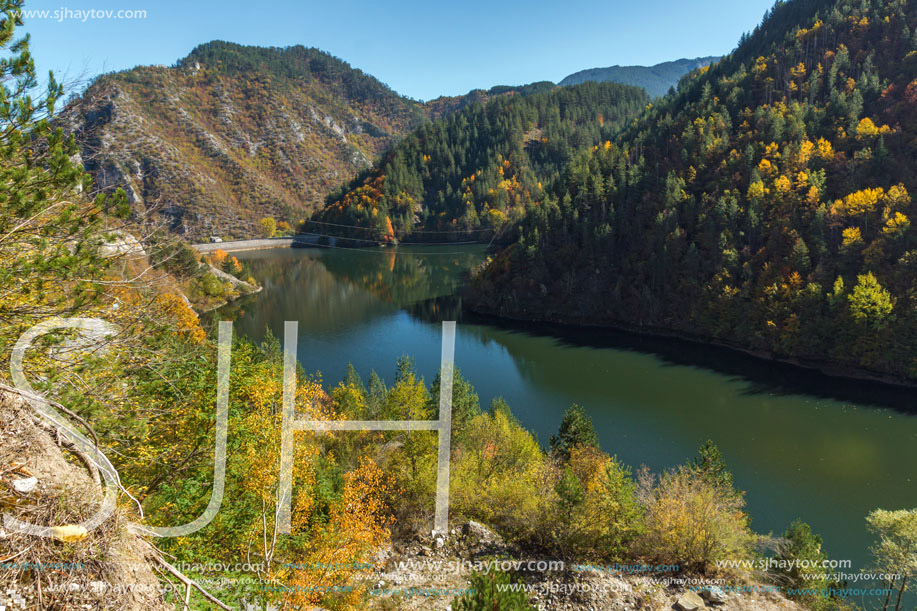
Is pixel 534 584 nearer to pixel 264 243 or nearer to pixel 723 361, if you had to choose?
pixel 723 361

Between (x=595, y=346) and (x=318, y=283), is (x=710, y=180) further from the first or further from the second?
(x=318, y=283)

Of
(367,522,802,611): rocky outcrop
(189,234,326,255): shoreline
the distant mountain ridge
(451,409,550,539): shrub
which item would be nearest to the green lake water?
(451,409,550,539): shrub

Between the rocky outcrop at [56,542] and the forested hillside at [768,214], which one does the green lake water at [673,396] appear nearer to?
the forested hillside at [768,214]

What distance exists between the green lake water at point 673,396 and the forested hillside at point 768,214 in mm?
4787

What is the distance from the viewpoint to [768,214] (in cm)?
5022

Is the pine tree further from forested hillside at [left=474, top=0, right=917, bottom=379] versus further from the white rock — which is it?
forested hillside at [left=474, top=0, right=917, bottom=379]

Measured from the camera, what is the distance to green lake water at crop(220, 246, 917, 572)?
2292cm

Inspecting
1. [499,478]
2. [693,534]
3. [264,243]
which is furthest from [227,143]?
[693,534]

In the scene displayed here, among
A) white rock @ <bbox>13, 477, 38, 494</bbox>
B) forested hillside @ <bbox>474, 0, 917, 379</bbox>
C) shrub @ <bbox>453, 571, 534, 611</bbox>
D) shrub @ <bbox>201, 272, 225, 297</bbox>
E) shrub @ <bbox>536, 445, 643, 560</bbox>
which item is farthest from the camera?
shrub @ <bbox>201, 272, 225, 297</bbox>

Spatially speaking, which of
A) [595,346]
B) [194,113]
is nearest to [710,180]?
[595,346]

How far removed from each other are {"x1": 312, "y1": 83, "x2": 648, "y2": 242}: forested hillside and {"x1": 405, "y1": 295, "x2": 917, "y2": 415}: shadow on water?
188ft

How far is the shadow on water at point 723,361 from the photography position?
3472 cm

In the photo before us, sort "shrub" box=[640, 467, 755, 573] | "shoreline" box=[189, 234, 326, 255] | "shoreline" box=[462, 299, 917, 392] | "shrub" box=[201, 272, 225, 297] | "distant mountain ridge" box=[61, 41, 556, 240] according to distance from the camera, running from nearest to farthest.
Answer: "shrub" box=[640, 467, 755, 573]
"shoreline" box=[462, 299, 917, 392]
"shrub" box=[201, 272, 225, 297]
"shoreline" box=[189, 234, 326, 255]
"distant mountain ridge" box=[61, 41, 556, 240]

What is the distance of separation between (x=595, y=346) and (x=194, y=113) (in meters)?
172
